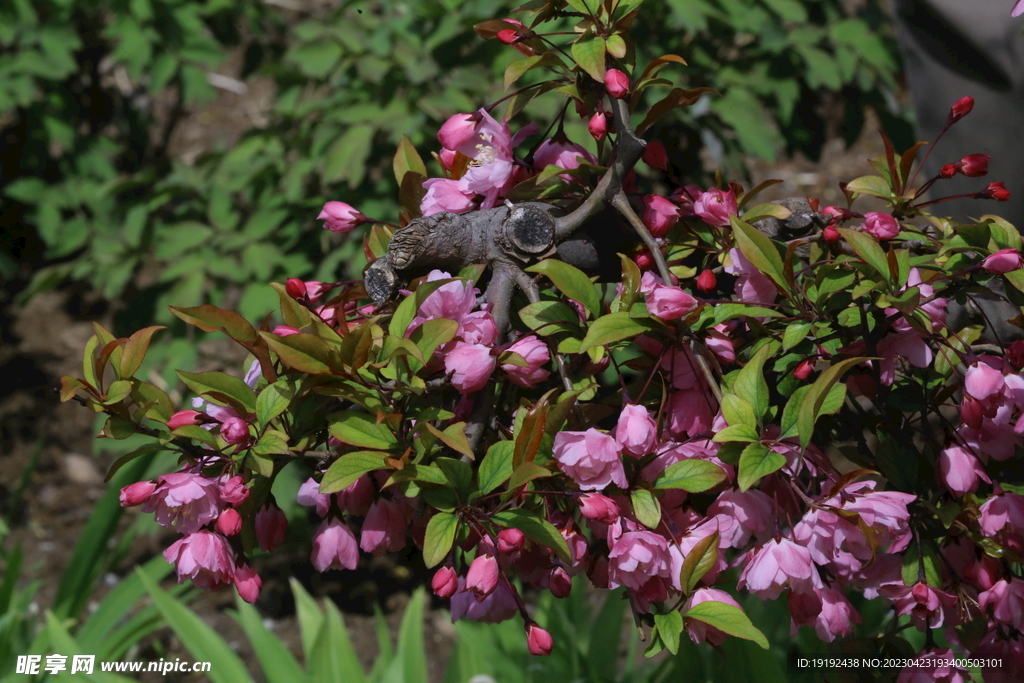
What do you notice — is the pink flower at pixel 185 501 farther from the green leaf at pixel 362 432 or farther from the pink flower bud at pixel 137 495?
the green leaf at pixel 362 432

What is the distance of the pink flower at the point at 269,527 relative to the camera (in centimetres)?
70

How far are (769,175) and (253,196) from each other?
2484mm

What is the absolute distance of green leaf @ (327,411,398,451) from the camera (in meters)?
0.61

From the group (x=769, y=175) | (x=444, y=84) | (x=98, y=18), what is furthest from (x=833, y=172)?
(x=98, y=18)

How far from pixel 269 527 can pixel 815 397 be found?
1.52 ft

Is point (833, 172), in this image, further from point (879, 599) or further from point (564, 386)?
point (564, 386)

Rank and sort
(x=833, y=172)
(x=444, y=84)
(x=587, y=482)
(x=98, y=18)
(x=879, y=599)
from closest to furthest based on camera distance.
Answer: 1. (x=587, y=482)
2. (x=879, y=599)
3. (x=444, y=84)
4. (x=98, y=18)
5. (x=833, y=172)

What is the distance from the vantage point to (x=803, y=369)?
0.69m

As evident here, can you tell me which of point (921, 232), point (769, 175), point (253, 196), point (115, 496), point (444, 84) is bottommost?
point (115, 496)

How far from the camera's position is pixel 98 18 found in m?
2.55

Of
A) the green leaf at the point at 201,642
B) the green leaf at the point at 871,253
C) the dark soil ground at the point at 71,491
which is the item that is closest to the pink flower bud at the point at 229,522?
the green leaf at the point at 871,253

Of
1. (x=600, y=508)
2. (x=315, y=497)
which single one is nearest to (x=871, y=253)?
(x=600, y=508)

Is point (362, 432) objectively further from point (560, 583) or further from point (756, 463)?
point (756, 463)

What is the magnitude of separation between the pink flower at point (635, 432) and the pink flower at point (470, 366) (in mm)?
108
